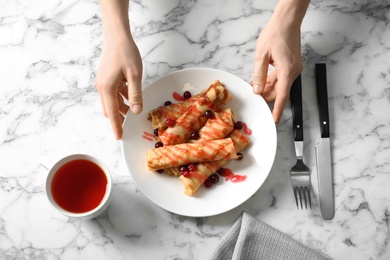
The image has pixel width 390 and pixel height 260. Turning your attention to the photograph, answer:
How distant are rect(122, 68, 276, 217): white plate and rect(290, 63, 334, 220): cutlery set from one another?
104 mm

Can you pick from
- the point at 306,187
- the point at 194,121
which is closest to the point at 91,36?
the point at 194,121

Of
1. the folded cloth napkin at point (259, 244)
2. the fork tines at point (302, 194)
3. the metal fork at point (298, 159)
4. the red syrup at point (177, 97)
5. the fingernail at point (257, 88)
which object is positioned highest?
the fingernail at point (257, 88)

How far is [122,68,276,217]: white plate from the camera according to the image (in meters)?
1.58

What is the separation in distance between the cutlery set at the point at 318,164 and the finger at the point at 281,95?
8cm

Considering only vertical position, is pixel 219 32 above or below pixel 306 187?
above

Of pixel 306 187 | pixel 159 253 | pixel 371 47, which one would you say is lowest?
pixel 159 253

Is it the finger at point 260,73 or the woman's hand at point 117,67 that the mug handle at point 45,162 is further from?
the finger at point 260,73

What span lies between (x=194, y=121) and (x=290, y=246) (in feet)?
1.59

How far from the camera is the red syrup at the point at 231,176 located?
1.61 m

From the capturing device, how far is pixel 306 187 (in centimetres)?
→ 164

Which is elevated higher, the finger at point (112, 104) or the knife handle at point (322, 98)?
the finger at point (112, 104)

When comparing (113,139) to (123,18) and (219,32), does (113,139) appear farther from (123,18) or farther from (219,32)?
(219,32)

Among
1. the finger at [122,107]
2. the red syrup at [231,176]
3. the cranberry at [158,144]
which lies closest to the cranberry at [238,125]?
the red syrup at [231,176]

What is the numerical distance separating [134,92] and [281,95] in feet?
1.44
